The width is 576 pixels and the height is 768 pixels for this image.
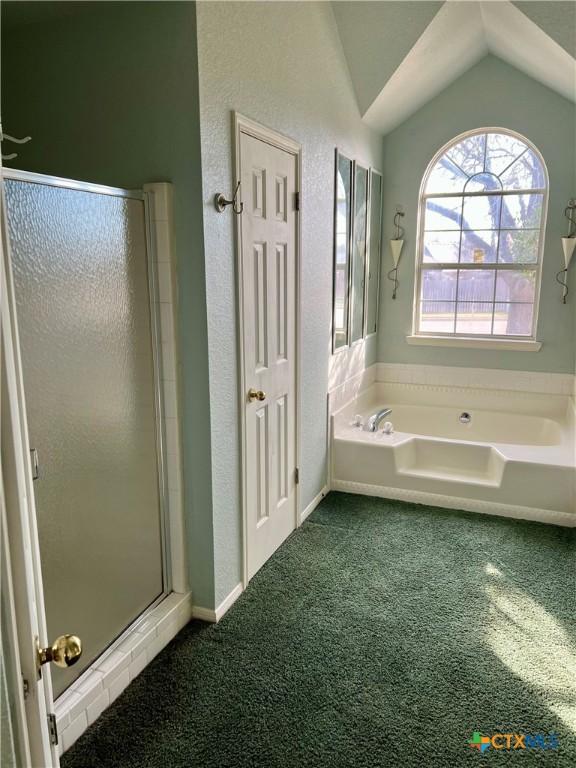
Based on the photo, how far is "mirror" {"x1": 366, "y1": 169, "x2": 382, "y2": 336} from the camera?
4438 millimetres

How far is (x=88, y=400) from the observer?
6.44 ft

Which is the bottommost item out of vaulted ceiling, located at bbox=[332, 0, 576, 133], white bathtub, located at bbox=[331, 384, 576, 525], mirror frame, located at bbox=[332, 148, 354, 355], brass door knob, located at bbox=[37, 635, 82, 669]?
white bathtub, located at bbox=[331, 384, 576, 525]

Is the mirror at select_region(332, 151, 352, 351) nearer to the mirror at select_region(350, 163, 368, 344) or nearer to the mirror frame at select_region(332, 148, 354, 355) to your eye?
the mirror frame at select_region(332, 148, 354, 355)

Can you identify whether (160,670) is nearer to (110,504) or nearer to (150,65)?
(110,504)

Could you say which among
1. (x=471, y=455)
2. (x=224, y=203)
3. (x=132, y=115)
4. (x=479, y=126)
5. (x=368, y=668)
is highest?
(x=479, y=126)

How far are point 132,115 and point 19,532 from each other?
72.4 inches

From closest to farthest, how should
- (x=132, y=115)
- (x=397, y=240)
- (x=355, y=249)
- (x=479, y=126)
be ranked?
(x=132, y=115)
(x=355, y=249)
(x=479, y=126)
(x=397, y=240)

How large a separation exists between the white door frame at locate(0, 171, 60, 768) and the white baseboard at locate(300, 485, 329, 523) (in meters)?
2.53

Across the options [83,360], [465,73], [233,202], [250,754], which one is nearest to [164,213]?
[233,202]

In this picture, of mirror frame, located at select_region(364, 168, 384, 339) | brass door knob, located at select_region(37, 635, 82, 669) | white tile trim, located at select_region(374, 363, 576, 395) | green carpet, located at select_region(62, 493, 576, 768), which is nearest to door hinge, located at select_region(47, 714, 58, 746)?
brass door knob, located at select_region(37, 635, 82, 669)

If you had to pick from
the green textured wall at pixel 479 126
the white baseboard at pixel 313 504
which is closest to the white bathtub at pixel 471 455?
the white baseboard at pixel 313 504

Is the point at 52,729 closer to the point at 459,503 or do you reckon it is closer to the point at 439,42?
the point at 459,503

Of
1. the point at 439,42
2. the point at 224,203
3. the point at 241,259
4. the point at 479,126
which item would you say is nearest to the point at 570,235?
the point at 479,126

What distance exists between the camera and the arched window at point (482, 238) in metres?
4.39
